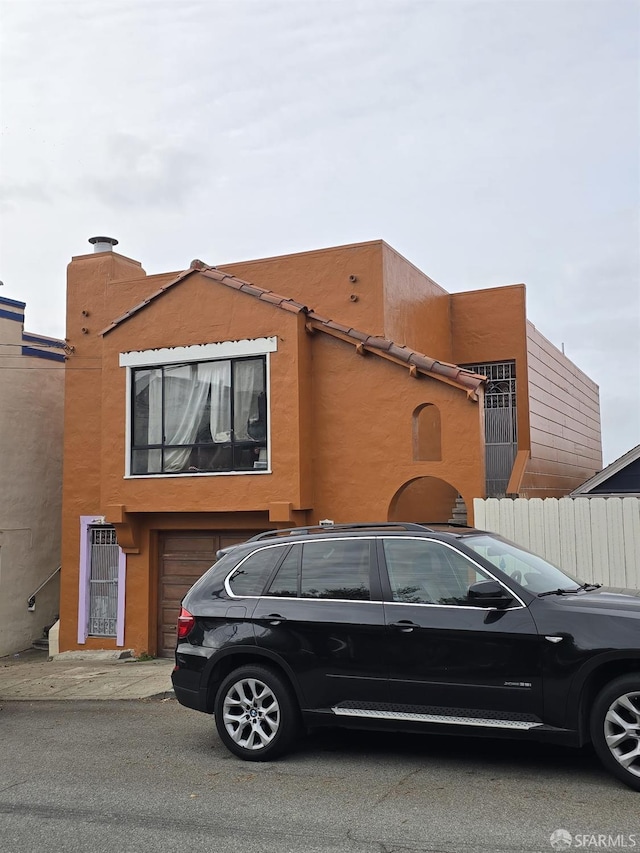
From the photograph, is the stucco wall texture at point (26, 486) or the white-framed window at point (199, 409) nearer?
the white-framed window at point (199, 409)

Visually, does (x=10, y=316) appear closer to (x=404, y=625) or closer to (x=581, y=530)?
(x=581, y=530)

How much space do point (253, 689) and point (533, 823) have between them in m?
2.36

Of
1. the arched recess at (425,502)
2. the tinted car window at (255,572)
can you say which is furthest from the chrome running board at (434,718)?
the arched recess at (425,502)

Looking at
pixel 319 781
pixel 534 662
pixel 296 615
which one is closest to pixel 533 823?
pixel 534 662

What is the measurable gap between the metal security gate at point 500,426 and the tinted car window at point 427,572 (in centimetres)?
864

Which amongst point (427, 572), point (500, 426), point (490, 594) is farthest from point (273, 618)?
point (500, 426)

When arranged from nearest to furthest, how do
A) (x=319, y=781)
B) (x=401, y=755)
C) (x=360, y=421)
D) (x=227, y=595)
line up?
(x=319, y=781) → (x=401, y=755) → (x=227, y=595) → (x=360, y=421)

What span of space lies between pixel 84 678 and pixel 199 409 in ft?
14.0

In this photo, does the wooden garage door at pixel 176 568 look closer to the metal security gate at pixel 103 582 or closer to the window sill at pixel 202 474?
the metal security gate at pixel 103 582

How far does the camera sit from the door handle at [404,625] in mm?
5992

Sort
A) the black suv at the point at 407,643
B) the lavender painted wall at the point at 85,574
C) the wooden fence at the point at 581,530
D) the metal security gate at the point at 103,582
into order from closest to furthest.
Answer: the black suv at the point at 407,643 < the wooden fence at the point at 581,530 < the lavender painted wall at the point at 85,574 < the metal security gate at the point at 103,582

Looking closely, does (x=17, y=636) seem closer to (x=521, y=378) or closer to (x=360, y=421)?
(x=360, y=421)

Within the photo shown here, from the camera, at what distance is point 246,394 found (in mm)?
12797

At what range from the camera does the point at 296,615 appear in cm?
641
